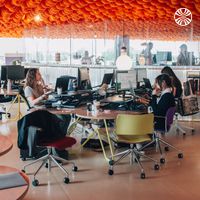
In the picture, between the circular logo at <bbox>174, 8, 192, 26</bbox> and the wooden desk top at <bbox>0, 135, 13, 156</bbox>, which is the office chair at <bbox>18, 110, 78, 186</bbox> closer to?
the wooden desk top at <bbox>0, 135, 13, 156</bbox>

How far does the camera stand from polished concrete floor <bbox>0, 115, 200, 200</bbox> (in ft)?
14.1

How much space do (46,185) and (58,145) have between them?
0.49 meters

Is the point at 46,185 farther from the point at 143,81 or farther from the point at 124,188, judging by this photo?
the point at 143,81

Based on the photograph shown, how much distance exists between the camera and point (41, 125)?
482cm

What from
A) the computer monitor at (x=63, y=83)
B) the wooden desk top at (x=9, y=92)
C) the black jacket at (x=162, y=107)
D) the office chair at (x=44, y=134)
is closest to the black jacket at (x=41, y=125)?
the office chair at (x=44, y=134)

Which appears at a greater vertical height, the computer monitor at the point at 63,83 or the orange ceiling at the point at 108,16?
the orange ceiling at the point at 108,16

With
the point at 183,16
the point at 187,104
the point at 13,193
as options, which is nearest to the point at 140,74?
the point at 187,104

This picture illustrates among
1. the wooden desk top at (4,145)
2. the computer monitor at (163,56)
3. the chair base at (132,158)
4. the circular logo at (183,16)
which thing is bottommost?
the chair base at (132,158)

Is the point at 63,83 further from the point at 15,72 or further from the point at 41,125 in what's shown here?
the point at 15,72

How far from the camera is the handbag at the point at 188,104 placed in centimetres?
757

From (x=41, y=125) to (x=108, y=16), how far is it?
18.9 ft

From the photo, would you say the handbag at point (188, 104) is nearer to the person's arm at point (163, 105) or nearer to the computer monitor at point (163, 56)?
the computer monitor at point (163, 56)

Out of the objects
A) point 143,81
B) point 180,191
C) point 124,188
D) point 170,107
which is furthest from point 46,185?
point 143,81

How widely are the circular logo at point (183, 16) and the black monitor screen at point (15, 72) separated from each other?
12.6 ft
